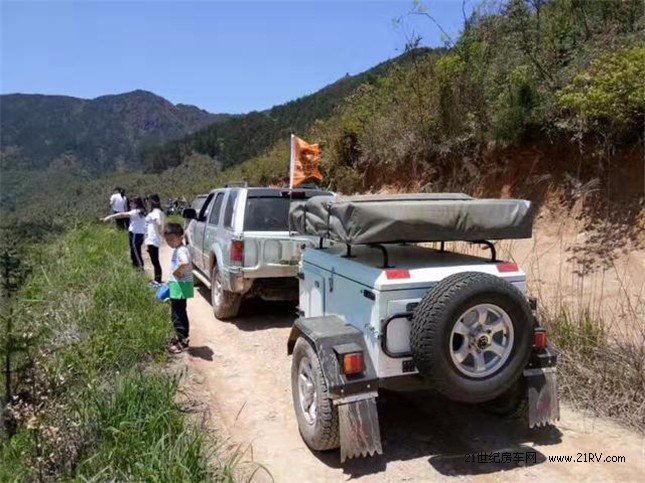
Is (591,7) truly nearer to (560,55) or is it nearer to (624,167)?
(560,55)

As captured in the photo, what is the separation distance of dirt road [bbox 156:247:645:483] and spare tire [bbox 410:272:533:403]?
0.69m

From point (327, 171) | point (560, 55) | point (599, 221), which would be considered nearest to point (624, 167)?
point (599, 221)

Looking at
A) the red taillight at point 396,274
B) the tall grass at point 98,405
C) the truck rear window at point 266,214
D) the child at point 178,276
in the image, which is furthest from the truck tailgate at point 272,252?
the red taillight at point 396,274

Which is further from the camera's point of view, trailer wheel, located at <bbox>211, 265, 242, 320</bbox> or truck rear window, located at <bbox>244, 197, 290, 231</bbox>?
trailer wheel, located at <bbox>211, 265, 242, 320</bbox>

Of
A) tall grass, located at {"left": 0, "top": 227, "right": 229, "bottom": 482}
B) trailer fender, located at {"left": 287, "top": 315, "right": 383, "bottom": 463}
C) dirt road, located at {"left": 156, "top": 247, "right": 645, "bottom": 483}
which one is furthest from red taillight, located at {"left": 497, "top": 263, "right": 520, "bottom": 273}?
tall grass, located at {"left": 0, "top": 227, "right": 229, "bottom": 482}

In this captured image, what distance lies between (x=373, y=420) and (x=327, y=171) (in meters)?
13.9

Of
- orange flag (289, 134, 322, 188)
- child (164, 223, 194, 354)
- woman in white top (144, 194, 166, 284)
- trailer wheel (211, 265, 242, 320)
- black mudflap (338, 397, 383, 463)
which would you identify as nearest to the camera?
black mudflap (338, 397, 383, 463)

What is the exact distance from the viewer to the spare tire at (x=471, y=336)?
137 inches

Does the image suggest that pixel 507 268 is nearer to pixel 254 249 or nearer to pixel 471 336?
pixel 471 336

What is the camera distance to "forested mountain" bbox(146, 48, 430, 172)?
67.2 meters

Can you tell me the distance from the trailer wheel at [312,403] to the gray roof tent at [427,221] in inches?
37.5

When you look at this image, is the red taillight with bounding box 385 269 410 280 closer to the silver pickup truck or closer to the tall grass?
the tall grass

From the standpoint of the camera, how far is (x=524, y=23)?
33.8 feet

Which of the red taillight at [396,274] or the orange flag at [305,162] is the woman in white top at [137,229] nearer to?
the orange flag at [305,162]
